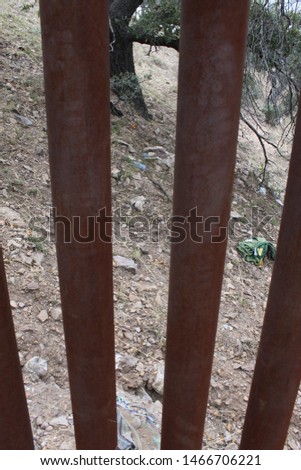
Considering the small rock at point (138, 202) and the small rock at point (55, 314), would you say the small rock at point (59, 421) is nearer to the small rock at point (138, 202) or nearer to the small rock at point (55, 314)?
the small rock at point (55, 314)

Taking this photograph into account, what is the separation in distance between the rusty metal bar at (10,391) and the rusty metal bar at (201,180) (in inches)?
13.5

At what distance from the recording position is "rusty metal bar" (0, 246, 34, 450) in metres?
1.09

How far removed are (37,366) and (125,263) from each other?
127 centimetres

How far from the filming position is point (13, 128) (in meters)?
4.68

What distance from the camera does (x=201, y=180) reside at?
1.00 meters

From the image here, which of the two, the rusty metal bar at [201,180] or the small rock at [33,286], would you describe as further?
the small rock at [33,286]

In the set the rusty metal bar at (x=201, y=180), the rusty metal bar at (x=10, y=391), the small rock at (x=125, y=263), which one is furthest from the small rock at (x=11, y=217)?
the rusty metal bar at (x=201, y=180)

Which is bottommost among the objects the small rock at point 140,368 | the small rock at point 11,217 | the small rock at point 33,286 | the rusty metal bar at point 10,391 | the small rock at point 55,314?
the small rock at point 140,368

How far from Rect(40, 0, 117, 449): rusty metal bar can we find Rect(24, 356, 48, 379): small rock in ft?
4.92

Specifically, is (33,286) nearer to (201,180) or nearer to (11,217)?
(11,217)

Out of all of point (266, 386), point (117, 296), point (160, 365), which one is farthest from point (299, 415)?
point (266, 386)

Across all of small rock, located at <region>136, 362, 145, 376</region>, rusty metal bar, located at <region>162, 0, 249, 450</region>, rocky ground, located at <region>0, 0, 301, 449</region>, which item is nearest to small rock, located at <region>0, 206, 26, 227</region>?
rocky ground, located at <region>0, 0, 301, 449</region>

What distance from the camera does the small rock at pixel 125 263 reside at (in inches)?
151

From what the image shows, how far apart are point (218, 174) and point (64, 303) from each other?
1.46 feet
